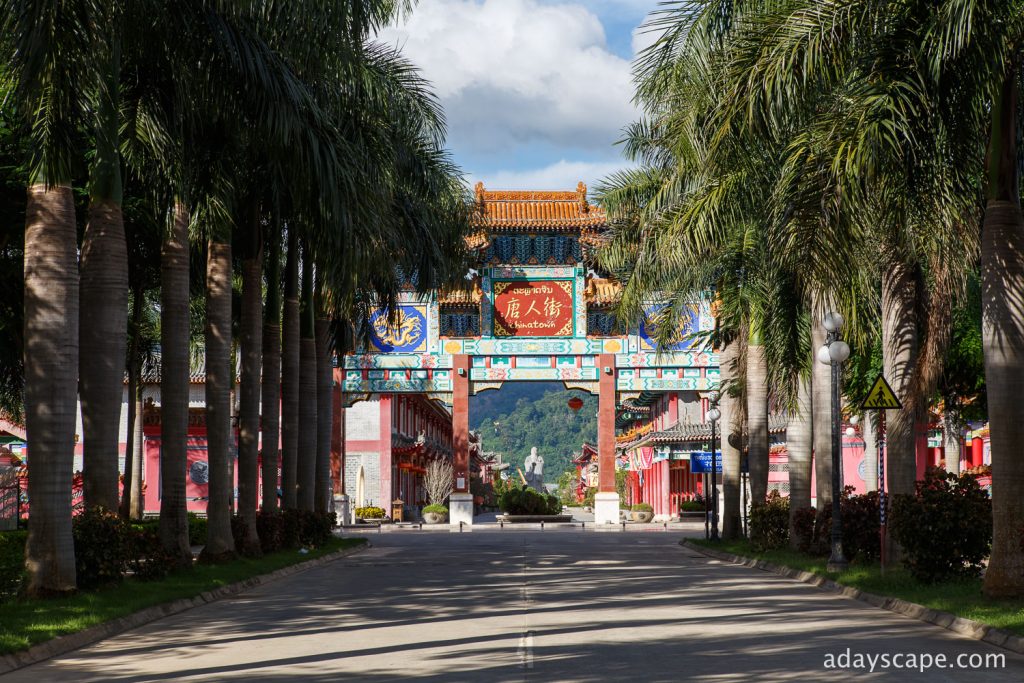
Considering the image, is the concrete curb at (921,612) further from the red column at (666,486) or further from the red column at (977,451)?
the red column at (666,486)

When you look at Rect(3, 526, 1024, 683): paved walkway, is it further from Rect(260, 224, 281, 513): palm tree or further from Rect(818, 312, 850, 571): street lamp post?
Rect(260, 224, 281, 513): palm tree

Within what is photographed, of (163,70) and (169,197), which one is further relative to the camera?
(169,197)

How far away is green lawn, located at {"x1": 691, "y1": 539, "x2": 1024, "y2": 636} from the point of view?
13.0 meters

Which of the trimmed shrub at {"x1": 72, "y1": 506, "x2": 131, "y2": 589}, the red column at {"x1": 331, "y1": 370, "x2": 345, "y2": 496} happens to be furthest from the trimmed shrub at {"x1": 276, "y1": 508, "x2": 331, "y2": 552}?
the red column at {"x1": 331, "y1": 370, "x2": 345, "y2": 496}

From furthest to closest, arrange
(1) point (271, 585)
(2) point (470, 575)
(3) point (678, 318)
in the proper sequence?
(3) point (678, 318) < (2) point (470, 575) < (1) point (271, 585)

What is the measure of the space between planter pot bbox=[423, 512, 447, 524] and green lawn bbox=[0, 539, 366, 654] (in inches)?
1492

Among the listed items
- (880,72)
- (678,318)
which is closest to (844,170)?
(880,72)

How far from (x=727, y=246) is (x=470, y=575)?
8805 mm

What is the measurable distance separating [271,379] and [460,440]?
3032 cm

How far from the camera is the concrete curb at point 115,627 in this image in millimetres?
11094

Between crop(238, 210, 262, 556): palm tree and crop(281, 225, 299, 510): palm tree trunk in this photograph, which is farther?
crop(281, 225, 299, 510): palm tree trunk

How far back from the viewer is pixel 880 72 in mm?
14789

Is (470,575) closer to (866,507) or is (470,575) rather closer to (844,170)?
(866,507)

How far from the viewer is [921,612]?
47.4 ft
